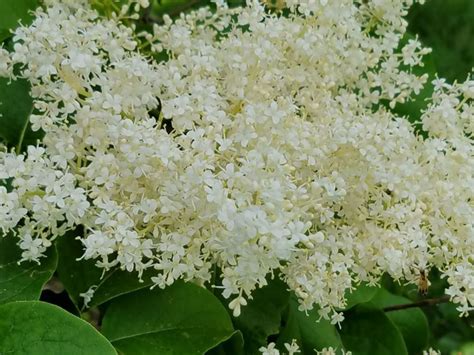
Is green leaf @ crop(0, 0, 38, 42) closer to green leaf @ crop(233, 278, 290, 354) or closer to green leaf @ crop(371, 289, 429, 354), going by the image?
green leaf @ crop(233, 278, 290, 354)

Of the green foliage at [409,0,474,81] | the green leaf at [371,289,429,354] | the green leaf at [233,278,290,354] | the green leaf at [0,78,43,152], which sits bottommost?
the green leaf at [371,289,429,354]

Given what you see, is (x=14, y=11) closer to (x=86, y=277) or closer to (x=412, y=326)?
(x=86, y=277)

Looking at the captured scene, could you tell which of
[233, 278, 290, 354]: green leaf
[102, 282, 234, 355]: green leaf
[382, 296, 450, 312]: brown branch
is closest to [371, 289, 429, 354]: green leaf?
[382, 296, 450, 312]: brown branch

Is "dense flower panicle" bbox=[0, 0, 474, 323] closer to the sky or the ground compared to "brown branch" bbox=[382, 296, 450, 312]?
closer to the sky

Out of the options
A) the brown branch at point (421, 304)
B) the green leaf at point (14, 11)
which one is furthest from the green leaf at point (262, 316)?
the green leaf at point (14, 11)

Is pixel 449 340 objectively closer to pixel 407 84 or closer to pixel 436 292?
pixel 436 292

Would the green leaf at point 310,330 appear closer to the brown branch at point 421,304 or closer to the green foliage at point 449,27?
the brown branch at point 421,304

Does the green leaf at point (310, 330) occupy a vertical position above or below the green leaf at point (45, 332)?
below
